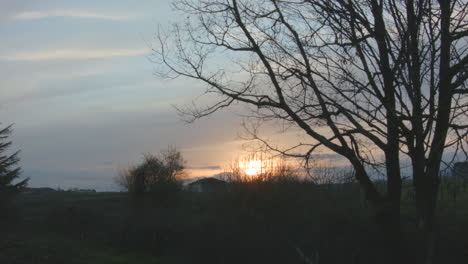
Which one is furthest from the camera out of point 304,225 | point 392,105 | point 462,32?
point 304,225

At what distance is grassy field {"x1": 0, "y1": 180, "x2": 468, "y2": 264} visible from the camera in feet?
70.5

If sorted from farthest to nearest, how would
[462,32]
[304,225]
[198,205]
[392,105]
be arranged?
[198,205] → [304,225] → [392,105] → [462,32]

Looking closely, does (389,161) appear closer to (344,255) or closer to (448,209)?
(344,255)

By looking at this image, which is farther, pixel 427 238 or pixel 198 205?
pixel 198 205

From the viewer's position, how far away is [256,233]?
23.4 m

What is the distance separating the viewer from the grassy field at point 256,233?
21484mm

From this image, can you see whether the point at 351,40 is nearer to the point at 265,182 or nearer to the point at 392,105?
the point at 392,105

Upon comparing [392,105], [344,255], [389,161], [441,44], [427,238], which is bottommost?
[344,255]

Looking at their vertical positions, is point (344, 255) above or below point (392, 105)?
below

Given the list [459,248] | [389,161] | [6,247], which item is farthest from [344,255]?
[6,247]

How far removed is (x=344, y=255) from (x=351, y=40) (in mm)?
13055

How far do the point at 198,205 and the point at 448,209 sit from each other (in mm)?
14274

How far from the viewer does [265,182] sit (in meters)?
28.1

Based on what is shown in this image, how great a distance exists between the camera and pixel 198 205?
32.3 metres
